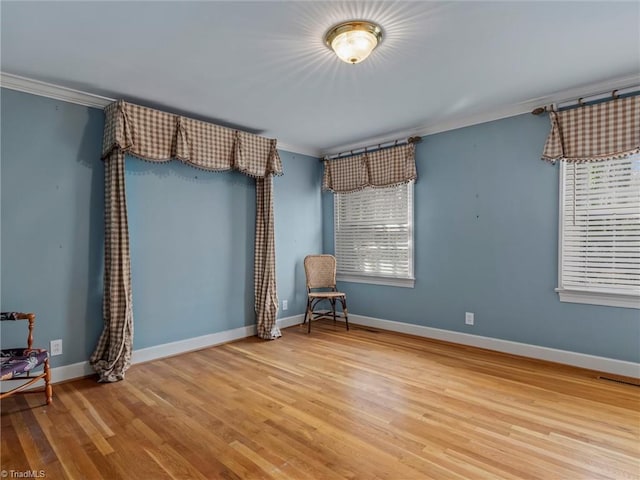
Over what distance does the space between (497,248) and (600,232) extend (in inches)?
32.9

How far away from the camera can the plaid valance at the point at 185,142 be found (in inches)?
120

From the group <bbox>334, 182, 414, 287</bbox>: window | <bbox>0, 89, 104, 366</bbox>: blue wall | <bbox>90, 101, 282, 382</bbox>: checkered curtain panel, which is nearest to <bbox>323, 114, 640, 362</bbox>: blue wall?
<bbox>334, 182, 414, 287</bbox>: window

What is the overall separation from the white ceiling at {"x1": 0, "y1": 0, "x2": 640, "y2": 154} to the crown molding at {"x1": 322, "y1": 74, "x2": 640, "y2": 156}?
1.7 inches

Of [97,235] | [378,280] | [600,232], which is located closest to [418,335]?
[378,280]

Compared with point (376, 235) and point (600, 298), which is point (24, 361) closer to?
point (376, 235)

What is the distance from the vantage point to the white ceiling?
197 centimetres

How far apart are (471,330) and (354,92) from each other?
2.69m

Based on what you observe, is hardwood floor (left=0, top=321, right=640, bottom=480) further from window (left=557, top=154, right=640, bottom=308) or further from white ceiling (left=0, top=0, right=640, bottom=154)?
white ceiling (left=0, top=0, right=640, bottom=154)

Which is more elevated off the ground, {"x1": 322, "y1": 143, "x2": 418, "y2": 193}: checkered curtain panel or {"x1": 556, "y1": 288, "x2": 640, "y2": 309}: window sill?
{"x1": 322, "y1": 143, "x2": 418, "y2": 193}: checkered curtain panel

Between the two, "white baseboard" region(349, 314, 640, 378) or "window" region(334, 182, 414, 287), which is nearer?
"white baseboard" region(349, 314, 640, 378)

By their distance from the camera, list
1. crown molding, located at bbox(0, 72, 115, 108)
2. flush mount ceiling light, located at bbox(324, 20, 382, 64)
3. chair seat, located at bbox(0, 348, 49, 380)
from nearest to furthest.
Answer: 1. flush mount ceiling light, located at bbox(324, 20, 382, 64)
2. chair seat, located at bbox(0, 348, 49, 380)
3. crown molding, located at bbox(0, 72, 115, 108)

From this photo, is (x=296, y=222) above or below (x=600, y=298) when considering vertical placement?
above

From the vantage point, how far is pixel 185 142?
3451 millimetres

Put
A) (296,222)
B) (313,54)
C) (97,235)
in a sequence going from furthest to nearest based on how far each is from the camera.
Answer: (296,222) → (97,235) → (313,54)
